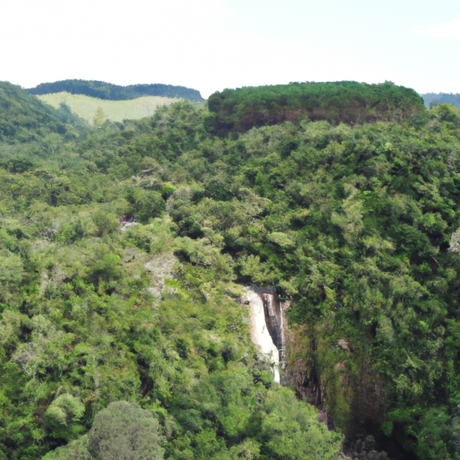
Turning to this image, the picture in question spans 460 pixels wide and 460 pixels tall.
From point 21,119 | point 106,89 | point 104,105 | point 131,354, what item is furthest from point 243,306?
point 106,89

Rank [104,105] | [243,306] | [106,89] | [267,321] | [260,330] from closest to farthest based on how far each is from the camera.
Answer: [260,330] < [243,306] < [267,321] < [104,105] < [106,89]

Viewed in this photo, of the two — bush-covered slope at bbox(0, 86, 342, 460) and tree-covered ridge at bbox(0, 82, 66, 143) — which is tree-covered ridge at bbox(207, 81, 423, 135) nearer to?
bush-covered slope at bbox(0, 86, 342, 460)

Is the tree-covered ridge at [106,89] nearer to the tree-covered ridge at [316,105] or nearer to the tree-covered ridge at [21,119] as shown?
the tree-covered ridge at [21,119]

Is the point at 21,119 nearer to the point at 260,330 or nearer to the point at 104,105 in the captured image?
the point at 104,105

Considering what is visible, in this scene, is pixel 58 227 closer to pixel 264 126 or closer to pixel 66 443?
pixel 66 443

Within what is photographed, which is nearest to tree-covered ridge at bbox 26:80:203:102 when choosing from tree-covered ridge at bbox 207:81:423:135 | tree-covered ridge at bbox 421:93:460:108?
tree-covered ridge at bbox 421:93:460:108
